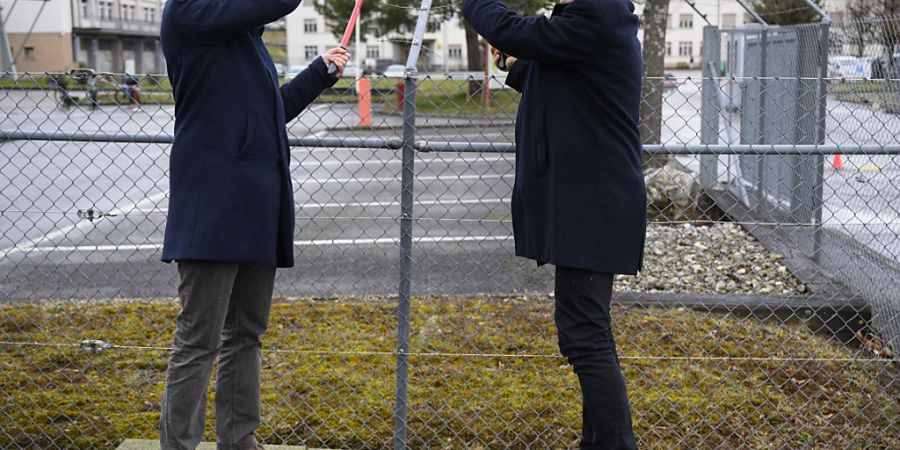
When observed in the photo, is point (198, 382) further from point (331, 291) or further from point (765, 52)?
point (765, 52)

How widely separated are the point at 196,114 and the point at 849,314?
14.8 ft

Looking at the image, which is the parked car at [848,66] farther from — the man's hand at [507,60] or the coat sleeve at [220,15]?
the coat sleeve at [220,15]

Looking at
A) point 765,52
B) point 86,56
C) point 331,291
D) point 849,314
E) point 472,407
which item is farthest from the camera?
point 86,56

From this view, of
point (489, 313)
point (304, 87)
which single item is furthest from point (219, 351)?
point (489, 313)

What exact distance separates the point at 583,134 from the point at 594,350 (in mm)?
693

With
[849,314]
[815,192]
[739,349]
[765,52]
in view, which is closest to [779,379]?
[739,349]

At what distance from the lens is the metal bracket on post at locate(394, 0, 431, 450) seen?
11.4 feet

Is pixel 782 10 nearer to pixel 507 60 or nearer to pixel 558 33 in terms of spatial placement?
pixel 507 60

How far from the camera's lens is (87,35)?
60.6 metres

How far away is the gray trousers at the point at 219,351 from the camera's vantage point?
307 centimetres

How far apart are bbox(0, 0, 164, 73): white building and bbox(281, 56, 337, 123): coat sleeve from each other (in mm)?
37388

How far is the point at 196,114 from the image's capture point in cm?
301

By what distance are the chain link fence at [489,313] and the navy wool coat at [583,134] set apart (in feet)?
1.85

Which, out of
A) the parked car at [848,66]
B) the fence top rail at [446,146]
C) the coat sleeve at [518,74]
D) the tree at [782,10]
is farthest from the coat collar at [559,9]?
the tree at [782,10]
